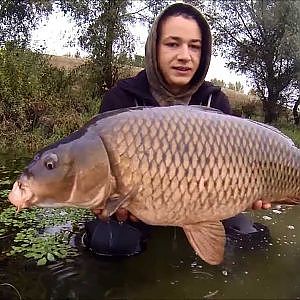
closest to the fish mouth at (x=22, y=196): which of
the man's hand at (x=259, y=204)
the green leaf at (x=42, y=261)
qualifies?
the green leaf at (x=42, y=261)

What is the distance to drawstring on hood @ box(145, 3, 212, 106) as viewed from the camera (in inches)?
86.4

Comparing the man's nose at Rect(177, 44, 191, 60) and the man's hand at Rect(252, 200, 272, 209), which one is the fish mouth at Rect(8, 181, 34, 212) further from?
the man's nose at Rect(177, 44, 191, 60)

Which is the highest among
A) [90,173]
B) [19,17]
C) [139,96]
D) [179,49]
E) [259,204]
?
[19,17]

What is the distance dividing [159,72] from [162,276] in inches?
38.1

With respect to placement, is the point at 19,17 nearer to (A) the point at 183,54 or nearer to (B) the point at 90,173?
(A) the point at 183,54

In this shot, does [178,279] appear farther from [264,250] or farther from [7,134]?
[7,134]

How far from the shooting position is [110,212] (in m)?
1.44

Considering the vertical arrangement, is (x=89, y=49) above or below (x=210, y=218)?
above

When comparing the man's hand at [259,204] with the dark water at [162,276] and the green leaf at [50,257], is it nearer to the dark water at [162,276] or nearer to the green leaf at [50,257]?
the dark water at [162,276]

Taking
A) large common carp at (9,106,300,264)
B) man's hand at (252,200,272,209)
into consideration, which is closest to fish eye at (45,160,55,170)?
large common carp at (9,106,300,264)

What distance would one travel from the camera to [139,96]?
223 cm

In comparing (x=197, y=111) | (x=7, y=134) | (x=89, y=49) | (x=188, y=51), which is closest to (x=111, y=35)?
(x=89, y=49)

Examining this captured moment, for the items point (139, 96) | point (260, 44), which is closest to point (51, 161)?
point (139, 96)

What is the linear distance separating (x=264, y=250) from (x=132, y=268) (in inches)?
25.0
